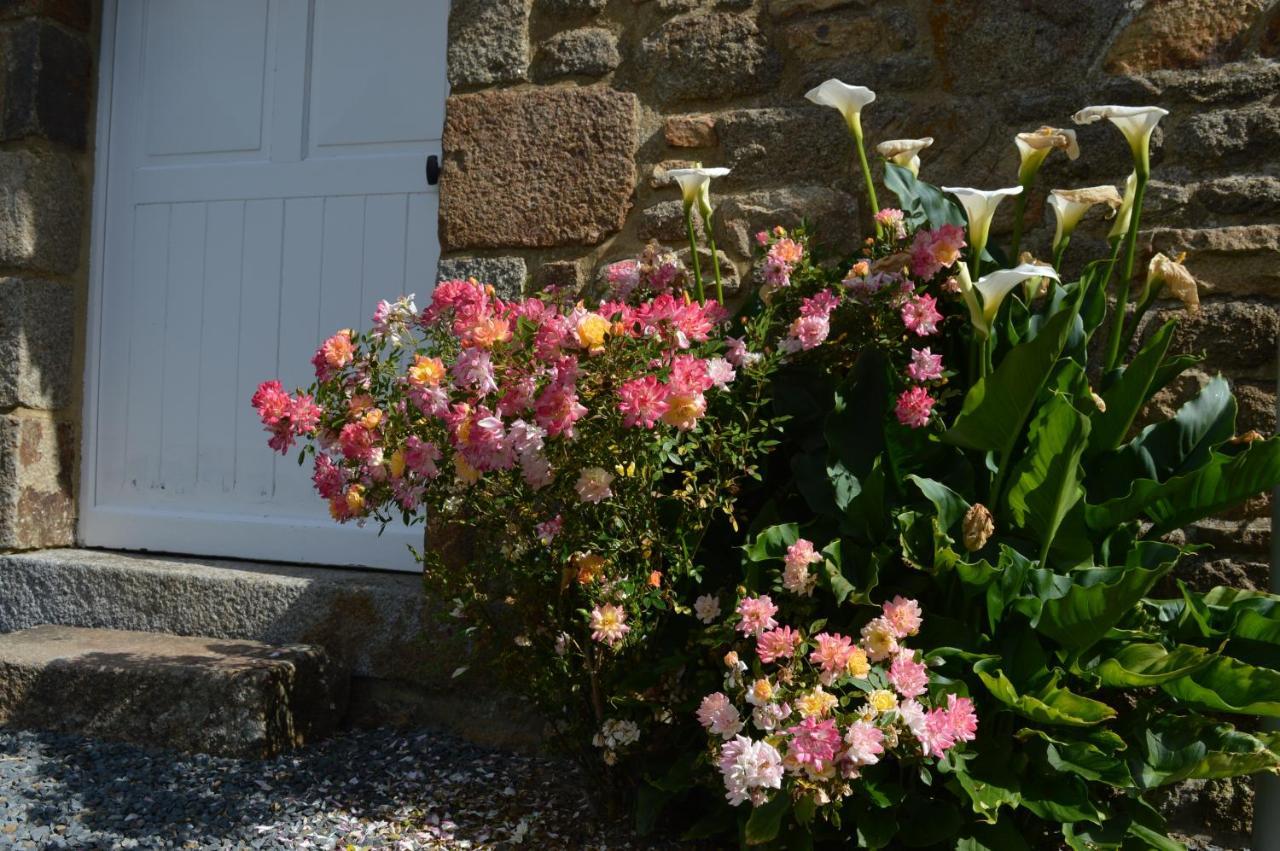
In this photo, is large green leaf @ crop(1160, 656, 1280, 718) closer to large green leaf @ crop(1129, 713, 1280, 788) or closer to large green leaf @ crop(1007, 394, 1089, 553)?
large green leaf @ crop(1129, 713, 1280, 788)

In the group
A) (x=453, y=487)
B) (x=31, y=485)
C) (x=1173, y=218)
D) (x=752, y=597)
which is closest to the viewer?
(x=752, y=597)

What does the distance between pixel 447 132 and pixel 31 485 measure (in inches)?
66.8

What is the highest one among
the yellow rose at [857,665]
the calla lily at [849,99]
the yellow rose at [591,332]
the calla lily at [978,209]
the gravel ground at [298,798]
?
the calla lily at [849,99]

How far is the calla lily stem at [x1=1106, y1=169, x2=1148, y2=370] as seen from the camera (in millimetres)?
2164

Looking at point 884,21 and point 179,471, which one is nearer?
point 884,21

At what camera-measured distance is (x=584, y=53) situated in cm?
292

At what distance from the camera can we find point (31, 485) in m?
3.53

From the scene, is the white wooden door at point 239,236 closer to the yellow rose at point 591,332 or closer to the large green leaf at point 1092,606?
the yellow rose at point 591,332

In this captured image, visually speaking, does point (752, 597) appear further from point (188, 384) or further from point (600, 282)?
point (188, 384)

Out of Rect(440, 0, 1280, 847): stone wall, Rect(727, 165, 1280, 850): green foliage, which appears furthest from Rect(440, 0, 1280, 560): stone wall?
Rect(727, 165, 1280, 850): green foliage

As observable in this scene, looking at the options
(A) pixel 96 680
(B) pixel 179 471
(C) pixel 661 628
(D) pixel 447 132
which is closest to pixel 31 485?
(B) pixel 179 471

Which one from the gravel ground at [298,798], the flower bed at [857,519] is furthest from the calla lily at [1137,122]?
the gravel ground at [298,798]

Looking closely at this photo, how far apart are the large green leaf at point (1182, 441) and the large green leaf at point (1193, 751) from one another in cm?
45

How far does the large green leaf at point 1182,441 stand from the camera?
86.7 inches
